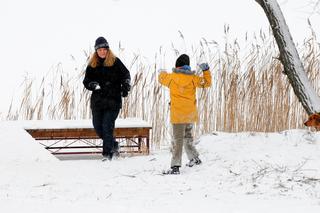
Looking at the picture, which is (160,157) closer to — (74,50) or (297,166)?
(297,166)

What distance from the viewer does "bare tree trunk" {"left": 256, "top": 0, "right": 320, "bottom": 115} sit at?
781 cm

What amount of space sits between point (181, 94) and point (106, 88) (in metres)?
1.68

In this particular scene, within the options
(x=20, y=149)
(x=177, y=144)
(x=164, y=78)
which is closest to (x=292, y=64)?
(x=164, y=78)

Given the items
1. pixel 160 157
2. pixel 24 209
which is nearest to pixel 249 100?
pixel 160 157

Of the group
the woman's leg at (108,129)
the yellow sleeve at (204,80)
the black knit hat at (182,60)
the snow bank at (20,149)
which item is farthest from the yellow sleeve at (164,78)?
the snow bank at (20,149)

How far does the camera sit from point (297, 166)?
7141 millimetres

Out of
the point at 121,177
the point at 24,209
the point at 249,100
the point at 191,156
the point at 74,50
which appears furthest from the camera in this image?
the point at 74,50

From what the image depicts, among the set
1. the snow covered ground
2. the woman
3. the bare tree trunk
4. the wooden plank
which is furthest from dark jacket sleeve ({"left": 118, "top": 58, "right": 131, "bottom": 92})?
the bare tree trunk

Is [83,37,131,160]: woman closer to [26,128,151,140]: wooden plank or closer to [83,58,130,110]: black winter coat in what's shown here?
[83,58,130,110]: black winter coat

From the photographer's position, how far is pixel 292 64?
790 centimetres

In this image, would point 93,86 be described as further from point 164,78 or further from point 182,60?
point 182,60

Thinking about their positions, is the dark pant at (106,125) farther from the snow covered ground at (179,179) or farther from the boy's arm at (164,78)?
the boy's arm at (164,78)

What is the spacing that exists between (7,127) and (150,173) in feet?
9.27

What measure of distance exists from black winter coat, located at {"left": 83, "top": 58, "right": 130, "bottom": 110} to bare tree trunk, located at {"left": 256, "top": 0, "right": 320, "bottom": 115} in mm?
2049
